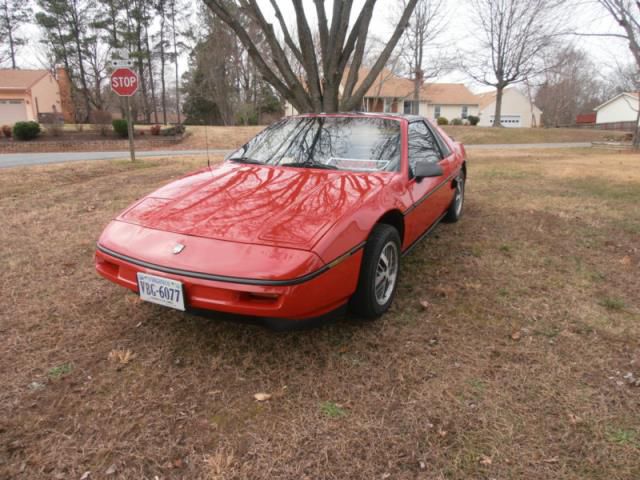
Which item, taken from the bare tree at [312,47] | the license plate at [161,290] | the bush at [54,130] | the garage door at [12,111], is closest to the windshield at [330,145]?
the license plate at [161,290]

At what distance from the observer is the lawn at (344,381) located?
1.79m

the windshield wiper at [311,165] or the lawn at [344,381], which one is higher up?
the windshield wiper at [311,165]

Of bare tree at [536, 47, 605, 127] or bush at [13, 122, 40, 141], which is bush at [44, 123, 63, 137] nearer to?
bush at [13, 122, 40, 141]

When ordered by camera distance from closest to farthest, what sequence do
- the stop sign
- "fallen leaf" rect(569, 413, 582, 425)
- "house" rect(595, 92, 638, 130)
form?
"fallen leaf" rect(569, 413, 582, 425) < the stop sign < "house" rect(595, 92, 638, 130)

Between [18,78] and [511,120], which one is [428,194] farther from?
[511,120]

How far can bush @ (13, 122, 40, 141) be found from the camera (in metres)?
18.5

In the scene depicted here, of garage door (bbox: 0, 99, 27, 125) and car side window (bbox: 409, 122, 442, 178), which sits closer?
car side window (bbox: 409, 122, 442, 178)

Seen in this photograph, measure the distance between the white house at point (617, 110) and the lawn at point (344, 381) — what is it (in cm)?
5664

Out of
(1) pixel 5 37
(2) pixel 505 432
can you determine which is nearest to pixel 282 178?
(2) pixel 505 432

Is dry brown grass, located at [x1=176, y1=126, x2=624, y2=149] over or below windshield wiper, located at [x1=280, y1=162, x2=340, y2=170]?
over

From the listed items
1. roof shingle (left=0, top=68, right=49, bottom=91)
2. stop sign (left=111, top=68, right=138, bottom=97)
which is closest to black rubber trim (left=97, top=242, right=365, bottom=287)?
stop sign (left=111, top=68, right=138, bottom=97)

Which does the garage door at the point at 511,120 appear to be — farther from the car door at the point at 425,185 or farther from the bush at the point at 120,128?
the car door at the point at 425,185

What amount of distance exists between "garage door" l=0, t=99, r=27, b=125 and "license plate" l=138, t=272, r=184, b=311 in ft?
128

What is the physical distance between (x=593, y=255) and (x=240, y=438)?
12.9ft
